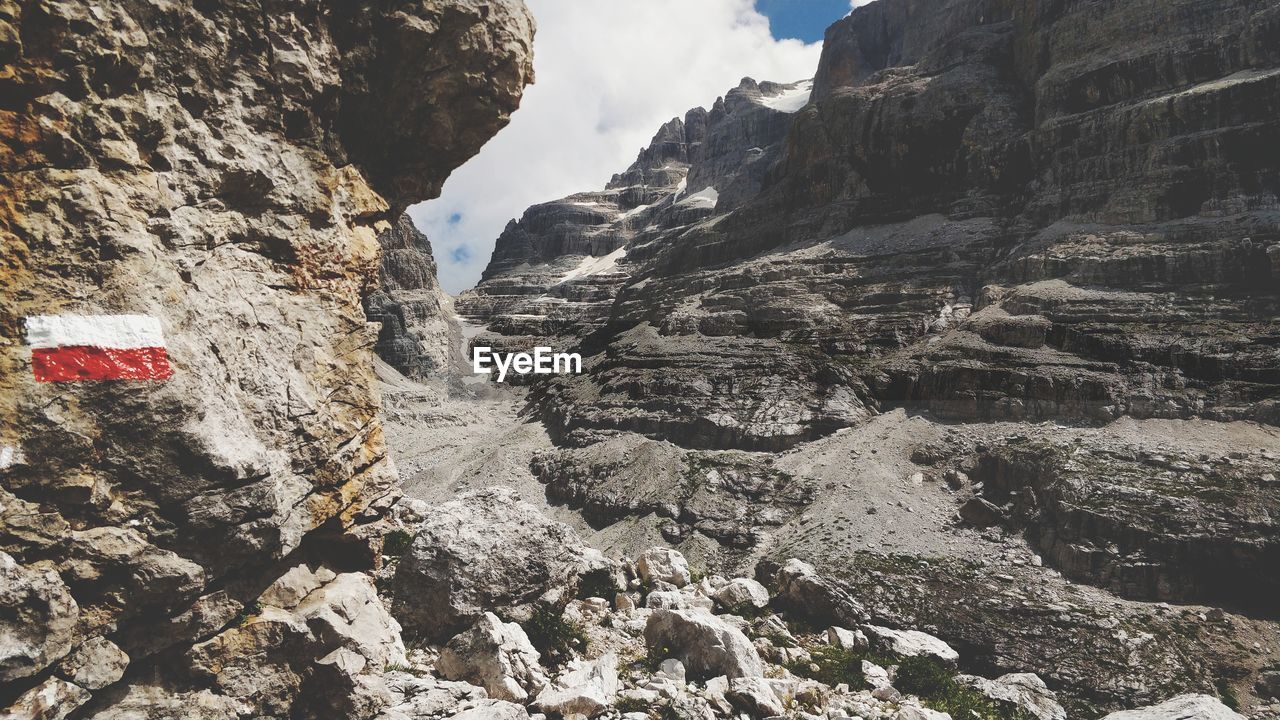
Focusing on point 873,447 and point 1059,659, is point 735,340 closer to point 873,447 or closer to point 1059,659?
point 873,447

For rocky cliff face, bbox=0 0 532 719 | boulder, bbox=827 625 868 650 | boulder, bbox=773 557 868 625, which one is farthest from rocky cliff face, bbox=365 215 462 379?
rocky cliff face, bbox=0 0 532 719

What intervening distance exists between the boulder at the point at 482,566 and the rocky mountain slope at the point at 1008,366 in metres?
25.2

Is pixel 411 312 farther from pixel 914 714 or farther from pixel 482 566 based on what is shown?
pixel 914 714

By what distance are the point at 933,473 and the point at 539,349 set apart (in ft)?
255

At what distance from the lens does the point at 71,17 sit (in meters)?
8.98

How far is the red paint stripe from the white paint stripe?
0.08 metres

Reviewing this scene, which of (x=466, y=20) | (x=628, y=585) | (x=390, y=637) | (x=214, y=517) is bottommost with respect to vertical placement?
(x=628, y=585)

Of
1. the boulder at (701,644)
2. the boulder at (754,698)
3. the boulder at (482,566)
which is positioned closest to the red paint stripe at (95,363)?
the boulder at (482,566)

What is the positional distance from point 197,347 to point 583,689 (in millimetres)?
8592

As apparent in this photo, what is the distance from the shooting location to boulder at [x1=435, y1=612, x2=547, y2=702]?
12.0m

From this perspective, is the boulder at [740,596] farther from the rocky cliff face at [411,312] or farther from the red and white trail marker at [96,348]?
the rocky cliff face at [411,312]

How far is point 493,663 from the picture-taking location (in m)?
12.3

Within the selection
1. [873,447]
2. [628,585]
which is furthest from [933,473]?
[628,585]

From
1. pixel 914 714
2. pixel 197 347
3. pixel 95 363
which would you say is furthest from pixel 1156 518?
pixel 95 363
